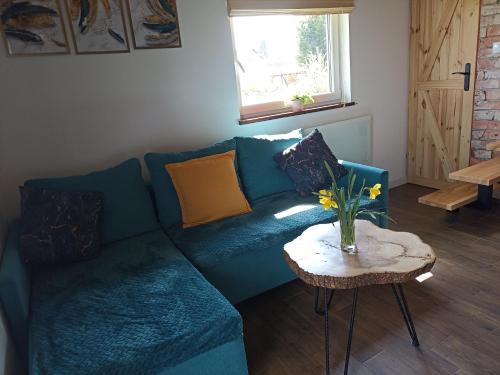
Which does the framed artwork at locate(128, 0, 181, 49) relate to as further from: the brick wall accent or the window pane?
the brick wall accent

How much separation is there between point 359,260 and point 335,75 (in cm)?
236

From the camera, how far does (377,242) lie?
1.75 m

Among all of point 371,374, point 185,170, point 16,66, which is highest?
point 16,66

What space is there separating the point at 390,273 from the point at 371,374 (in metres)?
0.52

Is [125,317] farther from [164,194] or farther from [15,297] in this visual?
[164,194]

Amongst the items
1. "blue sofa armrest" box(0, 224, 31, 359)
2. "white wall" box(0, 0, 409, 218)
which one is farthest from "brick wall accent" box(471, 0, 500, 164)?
"blue sofa armrest" box(0, 224, 31, 359)

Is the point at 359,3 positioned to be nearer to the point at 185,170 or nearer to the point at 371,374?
the point at 185,170

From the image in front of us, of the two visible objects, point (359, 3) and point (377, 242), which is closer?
point (377, 242)

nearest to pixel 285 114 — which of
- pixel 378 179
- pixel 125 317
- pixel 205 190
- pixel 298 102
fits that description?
pixel 298 102

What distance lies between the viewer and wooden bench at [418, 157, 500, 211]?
9.41 feet

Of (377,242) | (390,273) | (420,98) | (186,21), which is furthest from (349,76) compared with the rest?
(390,273)

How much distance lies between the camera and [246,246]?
2066 millimetres

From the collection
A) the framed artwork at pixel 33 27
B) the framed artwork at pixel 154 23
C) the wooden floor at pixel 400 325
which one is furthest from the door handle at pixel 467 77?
the framed artwork at pixel 33 27

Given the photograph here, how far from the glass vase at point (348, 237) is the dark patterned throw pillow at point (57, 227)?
4.39ft
